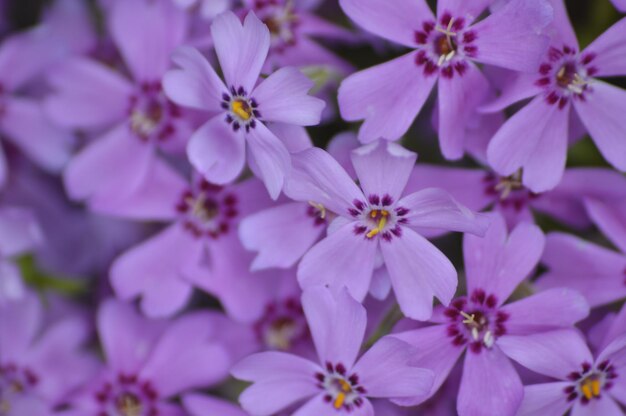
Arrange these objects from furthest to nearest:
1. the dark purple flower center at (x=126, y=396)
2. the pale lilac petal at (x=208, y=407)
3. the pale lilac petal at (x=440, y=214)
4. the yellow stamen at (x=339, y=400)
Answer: the dark purple flower center at (x=126, y=396)
the pale lilac petal at (x=208, y=407)
the yellow stamen at (x=339, y=400)
the pale lilac petal at (x=440, y=214)

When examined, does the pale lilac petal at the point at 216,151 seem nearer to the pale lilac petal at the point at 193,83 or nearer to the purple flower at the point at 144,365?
the pale lilac petal at the point at 193,83

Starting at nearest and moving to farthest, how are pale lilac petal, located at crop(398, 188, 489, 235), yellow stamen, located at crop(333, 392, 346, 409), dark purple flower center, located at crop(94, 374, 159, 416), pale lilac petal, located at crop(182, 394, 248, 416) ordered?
pale lilac petal, located at crop(398, 188, 489, 235) → yellow stamen, located at crop(333, 392, 346, 409) → pale lilac petal, located at crop(182, 394, 248, 416) → dark purple flower center, located at crop(94, 374, 159, 416)

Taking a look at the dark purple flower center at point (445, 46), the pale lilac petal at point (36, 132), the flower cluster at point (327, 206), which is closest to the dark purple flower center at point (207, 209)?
the flower cluster at point (327, 206)

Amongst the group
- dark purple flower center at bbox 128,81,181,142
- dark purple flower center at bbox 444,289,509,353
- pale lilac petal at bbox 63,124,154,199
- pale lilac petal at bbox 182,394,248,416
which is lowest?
pale lilac petal at bbox 182,394,248,416

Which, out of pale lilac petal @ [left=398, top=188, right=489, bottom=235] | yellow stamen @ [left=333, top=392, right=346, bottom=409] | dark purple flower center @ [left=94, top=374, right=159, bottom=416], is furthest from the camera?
dark purple flower center @ [left=94, top=374, right=159, bottom=416]

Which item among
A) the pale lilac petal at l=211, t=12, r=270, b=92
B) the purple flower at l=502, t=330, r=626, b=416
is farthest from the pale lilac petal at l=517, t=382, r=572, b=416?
the pale lilac petal at l=211, t=12, r=270, b=92

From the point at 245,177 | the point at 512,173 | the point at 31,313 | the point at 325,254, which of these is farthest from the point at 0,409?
the point at 512,173

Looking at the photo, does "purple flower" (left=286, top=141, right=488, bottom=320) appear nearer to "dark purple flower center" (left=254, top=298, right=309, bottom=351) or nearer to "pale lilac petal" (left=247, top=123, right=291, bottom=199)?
"pale lilac petal" (left=247, top=123, right=291, bottom=199)
